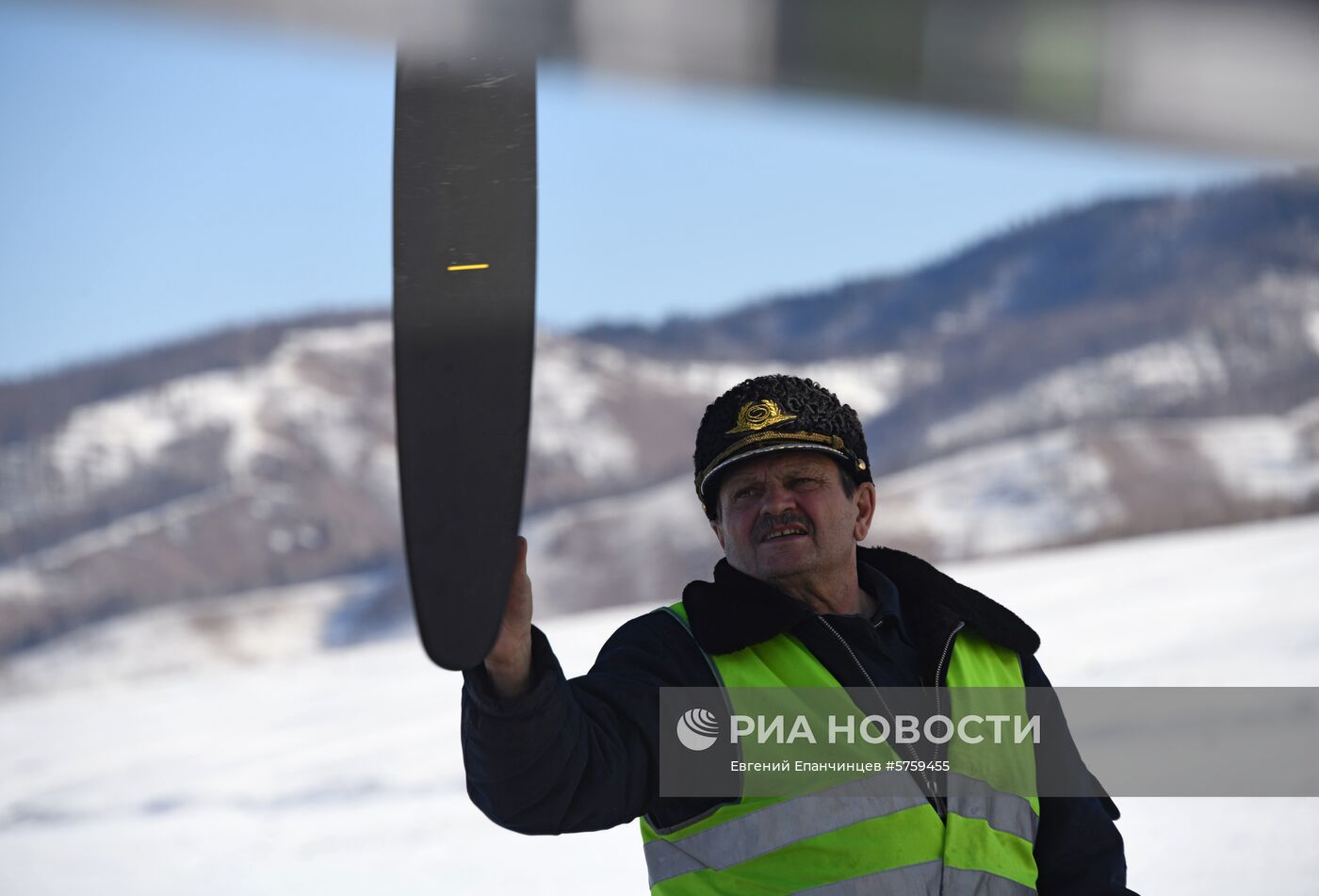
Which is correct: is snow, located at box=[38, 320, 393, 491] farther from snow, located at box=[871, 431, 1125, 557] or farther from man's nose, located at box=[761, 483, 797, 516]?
man's nose, located at box=[761, 483, 797, 516]

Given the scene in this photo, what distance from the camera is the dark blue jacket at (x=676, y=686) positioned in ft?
5.16

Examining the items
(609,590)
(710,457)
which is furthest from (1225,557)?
(609,590)

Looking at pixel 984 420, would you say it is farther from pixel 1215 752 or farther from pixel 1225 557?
pixel 1215 752

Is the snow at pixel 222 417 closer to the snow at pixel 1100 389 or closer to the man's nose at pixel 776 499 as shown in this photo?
the snow at pixel 1100 389

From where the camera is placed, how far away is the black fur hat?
79.7 inches

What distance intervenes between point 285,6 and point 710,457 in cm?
149

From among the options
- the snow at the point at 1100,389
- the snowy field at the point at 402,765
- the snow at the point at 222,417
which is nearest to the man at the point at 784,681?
the snowy field at the point at 402,765

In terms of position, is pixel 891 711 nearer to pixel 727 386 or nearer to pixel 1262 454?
pixel 727 386

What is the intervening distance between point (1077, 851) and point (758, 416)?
75cm

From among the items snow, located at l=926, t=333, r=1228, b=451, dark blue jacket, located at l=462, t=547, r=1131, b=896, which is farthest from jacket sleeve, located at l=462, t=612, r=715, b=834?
snow, located at l=926, t=333, r=1228, b=451

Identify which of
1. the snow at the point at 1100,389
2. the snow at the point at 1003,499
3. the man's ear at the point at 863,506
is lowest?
the man's ear at the point at 863,506

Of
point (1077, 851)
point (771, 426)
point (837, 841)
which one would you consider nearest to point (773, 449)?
point (771, 426)

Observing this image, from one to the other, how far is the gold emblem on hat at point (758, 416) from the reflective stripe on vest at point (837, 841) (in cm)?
32

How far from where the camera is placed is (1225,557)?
8656 mm
